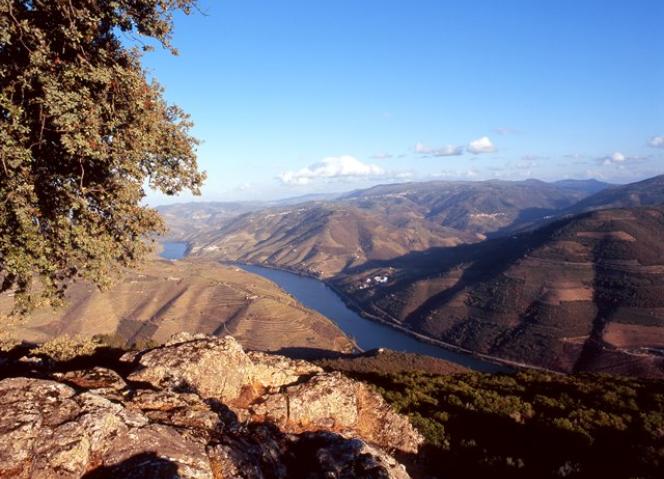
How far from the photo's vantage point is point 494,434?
1705 centimetres

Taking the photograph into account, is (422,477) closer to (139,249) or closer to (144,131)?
(139,249)

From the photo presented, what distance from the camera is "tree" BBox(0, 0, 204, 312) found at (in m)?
10.8

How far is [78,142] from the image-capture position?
1062 centimetres

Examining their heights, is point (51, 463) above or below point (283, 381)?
above

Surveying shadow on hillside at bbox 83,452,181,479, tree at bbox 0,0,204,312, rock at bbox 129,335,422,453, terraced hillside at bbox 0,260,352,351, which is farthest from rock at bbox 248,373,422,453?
terraced hillside at bbox 0,260,352,351

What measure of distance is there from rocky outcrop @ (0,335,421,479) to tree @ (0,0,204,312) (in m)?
3.77

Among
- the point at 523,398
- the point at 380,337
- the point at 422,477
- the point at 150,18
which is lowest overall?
the point at 380,337

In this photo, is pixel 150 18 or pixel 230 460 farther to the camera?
pixel 150 18

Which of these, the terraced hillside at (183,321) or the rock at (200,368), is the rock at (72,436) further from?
the terraced hillside at (183,321)

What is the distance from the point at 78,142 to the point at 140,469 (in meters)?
7.97

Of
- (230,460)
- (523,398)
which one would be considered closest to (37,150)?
(230,460)

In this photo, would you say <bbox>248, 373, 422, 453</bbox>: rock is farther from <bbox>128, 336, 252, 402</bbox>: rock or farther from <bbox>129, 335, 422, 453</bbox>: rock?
<bbox>128, 336, 252, 402</bbox>: rock

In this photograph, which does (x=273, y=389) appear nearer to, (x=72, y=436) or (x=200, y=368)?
(x=200, y=368)

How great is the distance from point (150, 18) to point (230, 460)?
12.4 metres
